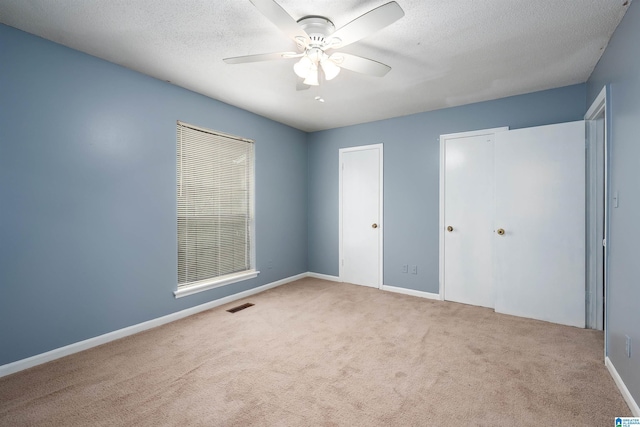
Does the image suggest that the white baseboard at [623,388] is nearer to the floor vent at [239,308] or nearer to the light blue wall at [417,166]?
the light blue wall at [417,166]

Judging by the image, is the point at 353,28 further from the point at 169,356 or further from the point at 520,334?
the point at 520,334

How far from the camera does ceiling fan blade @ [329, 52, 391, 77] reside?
84.8 inches

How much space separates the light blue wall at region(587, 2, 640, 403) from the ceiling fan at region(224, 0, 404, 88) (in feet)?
5.09

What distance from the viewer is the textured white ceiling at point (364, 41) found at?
1975 millimetres

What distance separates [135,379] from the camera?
214 centimetres

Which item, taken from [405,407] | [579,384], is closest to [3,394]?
[405,407]

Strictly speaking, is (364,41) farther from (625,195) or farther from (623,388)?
(623,388)

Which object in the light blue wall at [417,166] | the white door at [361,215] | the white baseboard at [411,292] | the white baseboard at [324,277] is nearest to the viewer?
the light blue wall at [417,166]

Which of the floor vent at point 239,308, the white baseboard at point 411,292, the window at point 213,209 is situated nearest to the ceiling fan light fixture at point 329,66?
the window at point 213,209

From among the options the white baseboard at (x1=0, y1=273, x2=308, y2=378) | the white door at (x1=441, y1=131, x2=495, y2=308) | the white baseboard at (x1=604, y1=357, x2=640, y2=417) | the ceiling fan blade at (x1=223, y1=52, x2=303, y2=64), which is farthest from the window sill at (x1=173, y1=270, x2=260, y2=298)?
the white baseboard at (x1=604, y1=357, x2=640, y2=417)

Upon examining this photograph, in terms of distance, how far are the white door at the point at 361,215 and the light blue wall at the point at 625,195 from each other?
8.76ft

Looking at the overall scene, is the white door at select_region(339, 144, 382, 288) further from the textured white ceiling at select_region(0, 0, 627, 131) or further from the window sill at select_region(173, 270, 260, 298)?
the window sill at select_region(173, 270, 260, 298)

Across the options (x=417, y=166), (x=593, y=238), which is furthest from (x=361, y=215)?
(x=593, y=238)

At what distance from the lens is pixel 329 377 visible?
217cm
